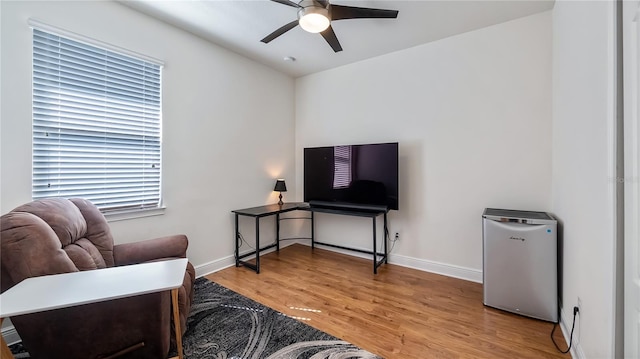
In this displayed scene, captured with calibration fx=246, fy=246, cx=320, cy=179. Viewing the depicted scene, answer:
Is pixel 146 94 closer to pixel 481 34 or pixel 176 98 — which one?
pixel 176 98

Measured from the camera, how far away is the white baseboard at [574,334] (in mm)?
1568

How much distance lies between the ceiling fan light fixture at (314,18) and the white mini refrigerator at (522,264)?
220cm

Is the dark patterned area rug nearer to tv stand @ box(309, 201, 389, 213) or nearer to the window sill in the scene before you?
the window sill

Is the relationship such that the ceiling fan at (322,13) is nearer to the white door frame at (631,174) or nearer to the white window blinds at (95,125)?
the white door frame at (631,174)

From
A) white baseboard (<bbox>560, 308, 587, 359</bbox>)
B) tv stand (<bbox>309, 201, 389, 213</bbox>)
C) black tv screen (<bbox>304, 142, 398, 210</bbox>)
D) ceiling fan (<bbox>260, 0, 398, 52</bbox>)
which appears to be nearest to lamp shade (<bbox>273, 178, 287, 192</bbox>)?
Result: black tv screen (<bbox>304, 142, 398, 210</bbox>)

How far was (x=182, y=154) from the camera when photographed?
277cm

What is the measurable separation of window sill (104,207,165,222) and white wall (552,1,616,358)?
337cm

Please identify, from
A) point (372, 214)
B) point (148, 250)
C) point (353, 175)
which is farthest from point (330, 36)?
point (148, 250)

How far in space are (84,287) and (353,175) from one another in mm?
2680

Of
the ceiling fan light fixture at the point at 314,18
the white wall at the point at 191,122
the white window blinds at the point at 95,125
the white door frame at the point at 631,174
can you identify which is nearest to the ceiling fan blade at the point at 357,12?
the ceiling fan light fixture at the point at 314,18

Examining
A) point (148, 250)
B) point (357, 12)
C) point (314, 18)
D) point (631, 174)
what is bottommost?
point (148, 250)

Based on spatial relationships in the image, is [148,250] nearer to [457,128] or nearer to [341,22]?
[341,22]

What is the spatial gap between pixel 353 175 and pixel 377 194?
1.33 feet

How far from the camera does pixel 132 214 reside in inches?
94.6
